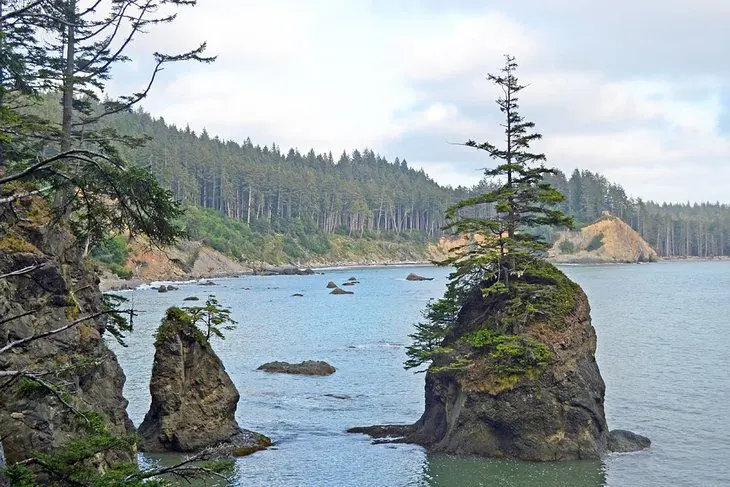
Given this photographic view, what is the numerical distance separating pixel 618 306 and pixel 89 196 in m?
86.5

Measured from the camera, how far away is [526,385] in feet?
95.1

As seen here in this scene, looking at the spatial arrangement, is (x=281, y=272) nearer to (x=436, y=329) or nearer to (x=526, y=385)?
(x=436, y=329)

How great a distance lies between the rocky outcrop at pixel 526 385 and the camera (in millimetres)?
28734

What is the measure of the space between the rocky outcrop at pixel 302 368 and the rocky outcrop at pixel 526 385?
16.5 metres

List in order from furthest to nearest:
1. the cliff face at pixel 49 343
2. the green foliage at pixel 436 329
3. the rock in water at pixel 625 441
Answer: the green foliage at pixel 436 329 → the rock in water at pixel 625 441 → the cliff face at pixel 49 343

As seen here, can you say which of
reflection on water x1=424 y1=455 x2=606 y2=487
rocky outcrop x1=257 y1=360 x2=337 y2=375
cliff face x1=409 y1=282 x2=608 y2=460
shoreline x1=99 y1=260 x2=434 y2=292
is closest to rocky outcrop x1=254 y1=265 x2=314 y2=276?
shoreline x1=99 y1=260 x2=434 y2=292

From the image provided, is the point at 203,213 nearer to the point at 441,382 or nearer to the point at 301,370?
the point at 301,370

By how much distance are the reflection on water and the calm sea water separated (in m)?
0.08

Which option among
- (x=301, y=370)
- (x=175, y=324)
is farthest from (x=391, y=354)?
(x=175, y=324)

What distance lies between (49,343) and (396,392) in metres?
27.1

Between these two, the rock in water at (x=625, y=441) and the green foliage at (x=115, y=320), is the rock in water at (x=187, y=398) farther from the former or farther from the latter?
the rock in water at (x=625, y=441)

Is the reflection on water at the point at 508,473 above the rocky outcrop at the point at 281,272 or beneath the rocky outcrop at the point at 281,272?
beneath

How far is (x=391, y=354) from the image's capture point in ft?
182

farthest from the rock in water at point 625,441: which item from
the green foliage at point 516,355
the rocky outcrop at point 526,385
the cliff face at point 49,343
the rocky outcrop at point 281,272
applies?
the rocky outcrop at point 281,272
